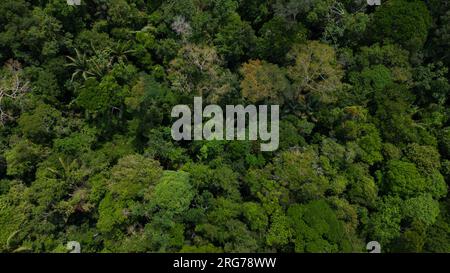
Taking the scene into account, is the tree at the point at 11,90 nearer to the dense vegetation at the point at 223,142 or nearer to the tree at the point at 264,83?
the dense vegetation at the point at 223,142

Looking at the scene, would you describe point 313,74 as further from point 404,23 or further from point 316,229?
point 316,229

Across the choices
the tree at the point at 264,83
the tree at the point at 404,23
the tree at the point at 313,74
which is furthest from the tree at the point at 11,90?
the tree at the point at 404,23

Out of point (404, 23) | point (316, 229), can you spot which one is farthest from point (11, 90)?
point (404, 23)

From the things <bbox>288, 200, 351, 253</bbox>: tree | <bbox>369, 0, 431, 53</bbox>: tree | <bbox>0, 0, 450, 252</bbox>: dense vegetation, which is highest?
<bbox>369, 0, 431, 53</bbox>: tree

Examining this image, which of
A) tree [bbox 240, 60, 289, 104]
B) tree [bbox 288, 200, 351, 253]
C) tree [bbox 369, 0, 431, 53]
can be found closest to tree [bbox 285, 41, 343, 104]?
tree [bbox 240, 60, 289, 104]

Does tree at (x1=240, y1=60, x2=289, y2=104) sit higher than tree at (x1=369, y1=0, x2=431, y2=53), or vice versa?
tree at (x1=369, y1=0, x2=431, y2=53)

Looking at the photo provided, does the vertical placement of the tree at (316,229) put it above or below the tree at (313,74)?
below

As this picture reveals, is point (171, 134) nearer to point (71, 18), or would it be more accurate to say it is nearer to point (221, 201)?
point (221, 201)

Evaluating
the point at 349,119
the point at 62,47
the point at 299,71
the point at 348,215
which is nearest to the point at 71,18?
the point at 62,47

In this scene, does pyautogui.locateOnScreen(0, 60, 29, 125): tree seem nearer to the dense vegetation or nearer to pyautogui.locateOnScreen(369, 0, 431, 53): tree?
the dense vegetation
